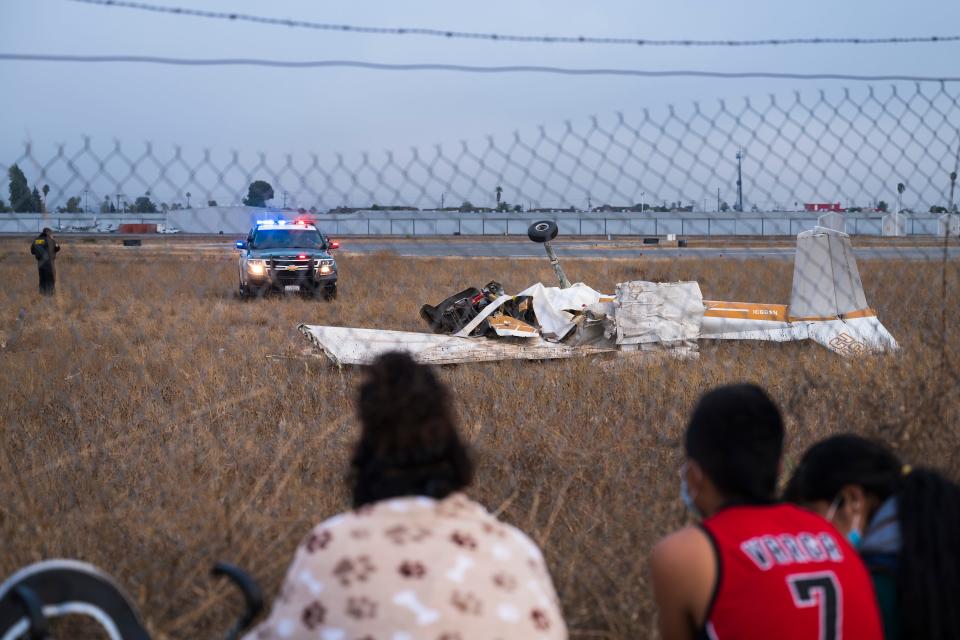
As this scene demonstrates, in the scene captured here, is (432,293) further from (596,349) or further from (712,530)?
(712,530)

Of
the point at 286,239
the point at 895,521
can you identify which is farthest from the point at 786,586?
the point at 286,239

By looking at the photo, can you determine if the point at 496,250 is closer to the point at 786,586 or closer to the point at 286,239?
the point at 786,586

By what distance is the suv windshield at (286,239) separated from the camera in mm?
14408

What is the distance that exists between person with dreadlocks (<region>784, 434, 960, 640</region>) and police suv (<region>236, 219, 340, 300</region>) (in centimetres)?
837

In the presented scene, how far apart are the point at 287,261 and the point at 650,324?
693 cm

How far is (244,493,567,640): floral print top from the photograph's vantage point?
6.07 ft

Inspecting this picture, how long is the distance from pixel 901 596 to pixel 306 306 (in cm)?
1019

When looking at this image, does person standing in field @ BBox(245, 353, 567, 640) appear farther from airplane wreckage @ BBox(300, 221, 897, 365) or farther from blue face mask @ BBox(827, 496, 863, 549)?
airplane wreckage @ BBox(300, 221, 897, 365)

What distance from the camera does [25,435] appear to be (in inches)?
207

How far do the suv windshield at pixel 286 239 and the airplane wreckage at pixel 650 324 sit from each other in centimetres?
684

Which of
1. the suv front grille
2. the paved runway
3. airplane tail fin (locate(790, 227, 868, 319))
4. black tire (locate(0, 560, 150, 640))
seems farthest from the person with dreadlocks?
the suv front grille

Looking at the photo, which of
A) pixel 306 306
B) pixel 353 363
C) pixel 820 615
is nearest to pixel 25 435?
pixel 353 363

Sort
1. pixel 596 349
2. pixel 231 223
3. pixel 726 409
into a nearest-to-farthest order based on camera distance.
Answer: pixel 726 409 < pixel 231 223 < pixel 596 349

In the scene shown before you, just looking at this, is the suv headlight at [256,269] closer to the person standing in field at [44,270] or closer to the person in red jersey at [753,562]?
the person standing in field at [44,270]
